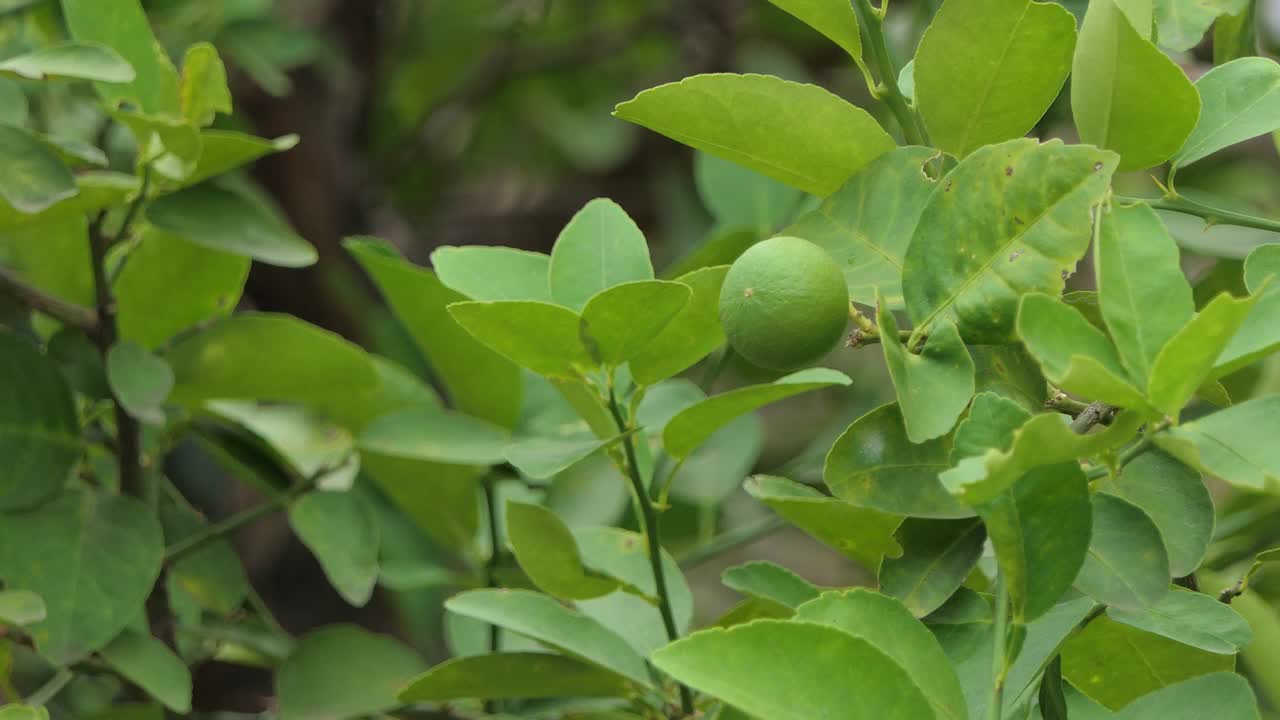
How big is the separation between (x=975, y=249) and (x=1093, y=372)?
0.09 m

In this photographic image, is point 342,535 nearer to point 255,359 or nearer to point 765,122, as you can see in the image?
point 255,359

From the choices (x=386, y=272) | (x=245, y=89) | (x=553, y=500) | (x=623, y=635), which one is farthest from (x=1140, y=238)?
(x=245, y=89)

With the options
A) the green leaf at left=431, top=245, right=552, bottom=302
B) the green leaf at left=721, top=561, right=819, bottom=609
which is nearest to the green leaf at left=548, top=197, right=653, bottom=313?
the green leaf at left=431, top=245, right=552, bottom=302

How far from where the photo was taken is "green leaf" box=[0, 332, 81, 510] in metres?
0.66

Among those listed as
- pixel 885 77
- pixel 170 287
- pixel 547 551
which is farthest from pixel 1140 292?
pixel 170 287

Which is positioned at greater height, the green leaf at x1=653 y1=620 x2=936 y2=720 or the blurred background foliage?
the green leaf at x1=653 y1=620 x2=936 y2=720

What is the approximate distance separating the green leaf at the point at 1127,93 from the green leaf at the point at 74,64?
1.21 feet

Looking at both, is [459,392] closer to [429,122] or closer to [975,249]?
[975,249]

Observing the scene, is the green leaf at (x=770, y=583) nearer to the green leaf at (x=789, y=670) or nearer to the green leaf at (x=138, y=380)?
the green leaf at (x=789, y=670)

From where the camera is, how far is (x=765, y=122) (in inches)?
18.8

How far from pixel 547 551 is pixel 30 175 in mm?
273

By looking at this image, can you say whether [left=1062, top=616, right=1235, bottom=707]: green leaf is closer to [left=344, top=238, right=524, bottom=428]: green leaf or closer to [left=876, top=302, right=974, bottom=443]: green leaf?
[left=876, top=302, right=974, bottom=443]: green leaf

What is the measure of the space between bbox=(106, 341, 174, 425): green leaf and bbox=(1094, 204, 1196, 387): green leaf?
433mm

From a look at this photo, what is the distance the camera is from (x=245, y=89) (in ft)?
4.94
